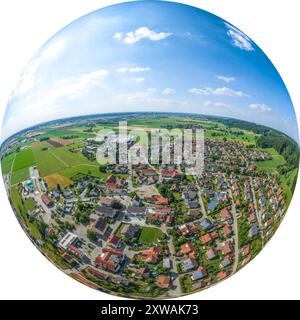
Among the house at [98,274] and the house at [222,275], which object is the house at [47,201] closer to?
the house at [98,274]

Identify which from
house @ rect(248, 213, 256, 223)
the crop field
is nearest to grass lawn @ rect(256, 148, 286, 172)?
house @ rect(248, 213, 256, 223)

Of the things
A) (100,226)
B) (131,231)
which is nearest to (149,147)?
(131,231)

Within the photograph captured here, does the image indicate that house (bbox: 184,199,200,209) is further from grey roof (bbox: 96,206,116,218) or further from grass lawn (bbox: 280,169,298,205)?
grass lawn (bbox: 280,169,298,205)

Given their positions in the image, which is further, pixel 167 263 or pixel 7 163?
pixel 7 163

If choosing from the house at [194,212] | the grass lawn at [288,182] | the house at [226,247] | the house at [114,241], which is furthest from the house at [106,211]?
the grass lawn at [288,182]

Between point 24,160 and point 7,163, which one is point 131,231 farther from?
point 7,163
